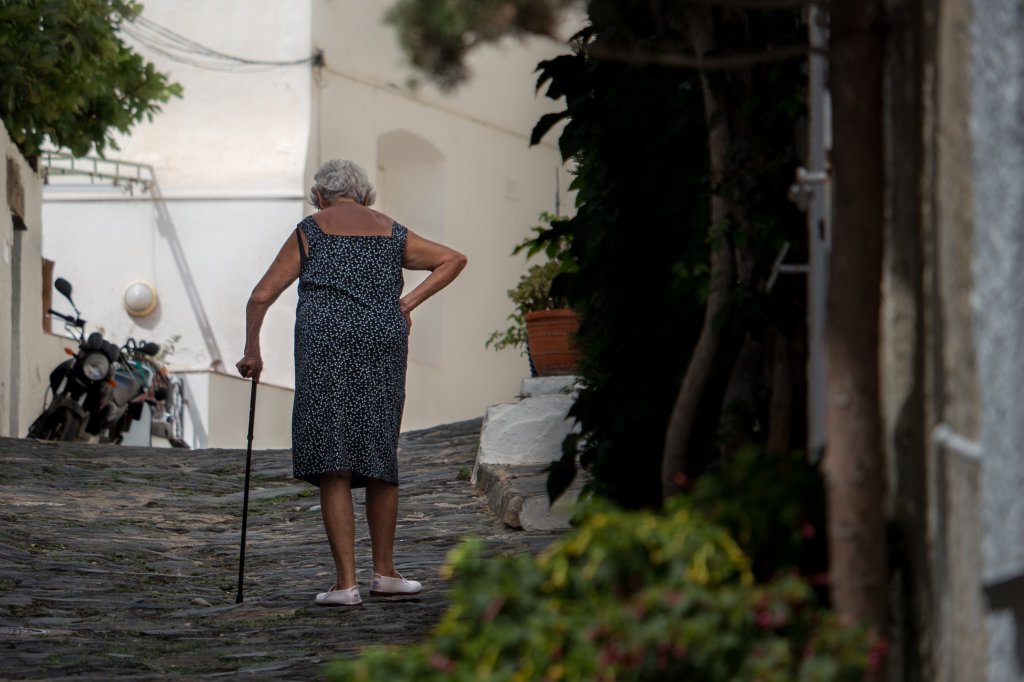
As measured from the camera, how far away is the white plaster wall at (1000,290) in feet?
9.01

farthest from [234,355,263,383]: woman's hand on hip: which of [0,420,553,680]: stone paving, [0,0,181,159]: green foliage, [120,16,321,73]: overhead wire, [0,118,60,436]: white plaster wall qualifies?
[120,16,321,73]: overhead wire

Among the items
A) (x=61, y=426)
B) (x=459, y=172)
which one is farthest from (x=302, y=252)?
(x=459, y=172)

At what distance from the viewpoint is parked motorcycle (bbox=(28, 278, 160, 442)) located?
1574 centimetres

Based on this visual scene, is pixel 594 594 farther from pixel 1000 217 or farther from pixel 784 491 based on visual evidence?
pixel 1000 217

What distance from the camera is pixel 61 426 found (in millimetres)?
15766

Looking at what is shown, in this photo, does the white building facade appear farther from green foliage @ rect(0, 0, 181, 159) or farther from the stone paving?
the stone paving

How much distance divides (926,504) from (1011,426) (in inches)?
13.9

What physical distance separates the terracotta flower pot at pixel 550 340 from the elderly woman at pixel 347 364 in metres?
4.94

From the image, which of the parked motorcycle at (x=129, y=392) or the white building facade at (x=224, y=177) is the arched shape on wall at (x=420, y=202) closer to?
the white building facade at (x=224, y=177)

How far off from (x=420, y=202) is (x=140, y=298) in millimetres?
4156

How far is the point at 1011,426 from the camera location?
2.77 meters

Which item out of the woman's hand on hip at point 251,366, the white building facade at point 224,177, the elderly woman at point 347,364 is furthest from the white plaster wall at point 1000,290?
the white building facade at point 224,177

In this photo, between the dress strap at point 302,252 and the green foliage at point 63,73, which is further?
the green foliage at point 63,73

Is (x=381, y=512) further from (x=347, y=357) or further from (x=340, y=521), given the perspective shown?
(x=347, y=357)
